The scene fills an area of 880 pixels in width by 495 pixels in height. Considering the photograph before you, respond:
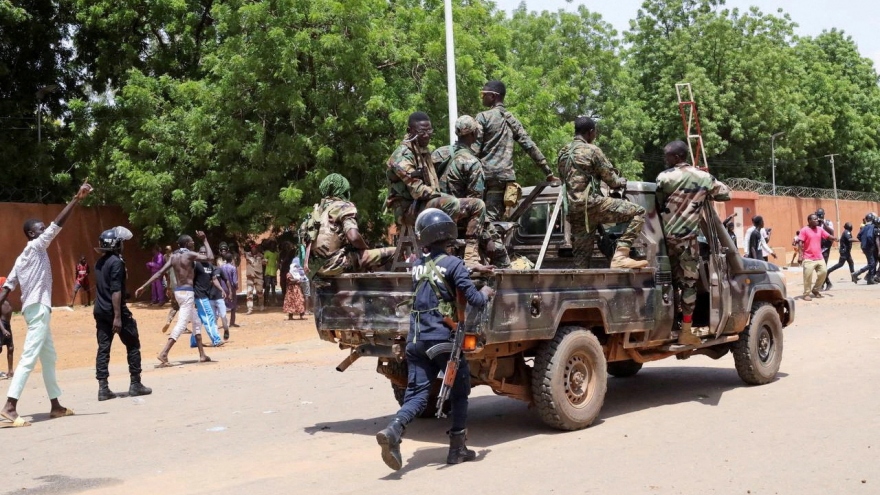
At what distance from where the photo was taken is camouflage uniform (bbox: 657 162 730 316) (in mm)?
8844

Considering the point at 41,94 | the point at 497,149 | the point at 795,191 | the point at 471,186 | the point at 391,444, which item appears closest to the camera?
the point at 391,444

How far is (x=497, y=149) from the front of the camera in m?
9.09

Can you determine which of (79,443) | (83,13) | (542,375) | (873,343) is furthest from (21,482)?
(83,13)

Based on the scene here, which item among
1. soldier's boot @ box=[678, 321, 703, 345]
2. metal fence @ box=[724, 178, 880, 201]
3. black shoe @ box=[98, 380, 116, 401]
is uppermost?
metal fence @ box=[724, 178, 880, 201]

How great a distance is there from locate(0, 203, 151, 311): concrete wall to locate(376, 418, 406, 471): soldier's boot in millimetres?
19167

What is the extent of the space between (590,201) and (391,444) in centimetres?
348

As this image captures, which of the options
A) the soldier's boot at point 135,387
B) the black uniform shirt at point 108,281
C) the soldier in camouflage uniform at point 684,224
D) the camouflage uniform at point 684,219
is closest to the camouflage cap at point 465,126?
the soldier in camouflage uniform at point 684,224

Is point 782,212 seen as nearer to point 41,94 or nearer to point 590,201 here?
point 41,94

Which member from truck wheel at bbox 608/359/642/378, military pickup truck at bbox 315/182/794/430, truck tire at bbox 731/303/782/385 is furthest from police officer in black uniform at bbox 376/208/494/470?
truck wheel at bbox 608/359/642/378

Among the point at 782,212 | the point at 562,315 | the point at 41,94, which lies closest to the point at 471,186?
the point at 562,315

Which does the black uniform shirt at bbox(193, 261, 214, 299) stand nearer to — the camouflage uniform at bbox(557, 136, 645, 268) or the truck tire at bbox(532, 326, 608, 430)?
the camouflage uniform at bbox(557, 136, 645, 268)

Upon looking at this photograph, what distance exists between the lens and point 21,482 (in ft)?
22.2

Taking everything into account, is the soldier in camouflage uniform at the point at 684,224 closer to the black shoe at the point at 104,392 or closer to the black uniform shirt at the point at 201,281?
the black shoe at the point at 104,392

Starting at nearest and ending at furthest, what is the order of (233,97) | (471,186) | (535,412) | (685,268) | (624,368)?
(471,186)
(535,412)
(685,268)
(624,368)
(233,97)
